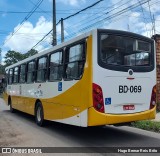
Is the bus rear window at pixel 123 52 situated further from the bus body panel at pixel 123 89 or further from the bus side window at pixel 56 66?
the bus side window at pixel 56 66

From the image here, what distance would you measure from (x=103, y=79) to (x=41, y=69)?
441 cm

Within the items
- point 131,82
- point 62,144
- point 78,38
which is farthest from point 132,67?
point 62,144

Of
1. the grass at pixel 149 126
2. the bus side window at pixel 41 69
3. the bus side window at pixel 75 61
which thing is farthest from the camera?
the bus side window at pixel 41 69

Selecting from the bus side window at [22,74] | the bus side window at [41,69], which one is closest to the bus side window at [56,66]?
the bus side window at [41,69]

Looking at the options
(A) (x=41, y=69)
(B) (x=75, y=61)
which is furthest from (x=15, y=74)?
(B) (x=75, y=61)

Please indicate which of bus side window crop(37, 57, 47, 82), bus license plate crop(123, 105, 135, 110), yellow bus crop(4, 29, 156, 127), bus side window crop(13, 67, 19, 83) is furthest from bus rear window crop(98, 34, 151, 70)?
bus side window crop(13, 67, 19, 83)

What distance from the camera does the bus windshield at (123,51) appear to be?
8.67m

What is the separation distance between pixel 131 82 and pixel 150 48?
4.68 ft

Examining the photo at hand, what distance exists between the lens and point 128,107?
8844 mm

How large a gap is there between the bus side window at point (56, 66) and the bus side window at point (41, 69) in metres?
0.68

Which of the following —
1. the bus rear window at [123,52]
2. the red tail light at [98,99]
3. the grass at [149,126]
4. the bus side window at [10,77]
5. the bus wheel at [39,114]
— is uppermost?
the bus rear window at [123,52]

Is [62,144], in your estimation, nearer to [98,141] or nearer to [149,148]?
[98,141]

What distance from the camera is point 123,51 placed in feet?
29.8

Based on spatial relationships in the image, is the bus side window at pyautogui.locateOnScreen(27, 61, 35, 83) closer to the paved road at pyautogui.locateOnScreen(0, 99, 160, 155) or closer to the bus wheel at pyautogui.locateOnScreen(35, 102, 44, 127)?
the bus wheel at pyautogui.locateOnScreen(35, 102, 44, 127)
